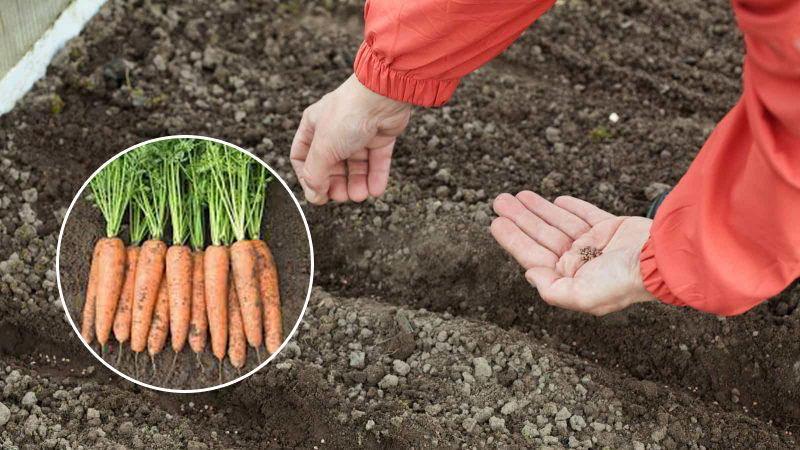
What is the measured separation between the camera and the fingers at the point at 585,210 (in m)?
2.58

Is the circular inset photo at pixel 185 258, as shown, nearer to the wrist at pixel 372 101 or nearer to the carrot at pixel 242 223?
the carrot at pixel 242 223

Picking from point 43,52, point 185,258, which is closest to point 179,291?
point 185,258

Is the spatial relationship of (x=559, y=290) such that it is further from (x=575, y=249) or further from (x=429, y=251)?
(x=429, y=251)

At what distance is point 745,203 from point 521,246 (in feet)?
2.47

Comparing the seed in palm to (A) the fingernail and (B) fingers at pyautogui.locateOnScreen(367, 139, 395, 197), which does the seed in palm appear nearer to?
(B) fingers at pyautogui.locateOnScreen(367, 139, 395, 197)

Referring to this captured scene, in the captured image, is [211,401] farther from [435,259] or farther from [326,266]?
[435,259]

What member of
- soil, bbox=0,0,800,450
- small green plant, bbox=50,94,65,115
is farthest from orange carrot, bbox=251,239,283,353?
small green plant, bbox=50,94,65,115

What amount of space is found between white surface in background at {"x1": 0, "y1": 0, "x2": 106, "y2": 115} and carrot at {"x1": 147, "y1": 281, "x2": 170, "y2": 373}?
936 mm

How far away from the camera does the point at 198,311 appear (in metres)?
2.67

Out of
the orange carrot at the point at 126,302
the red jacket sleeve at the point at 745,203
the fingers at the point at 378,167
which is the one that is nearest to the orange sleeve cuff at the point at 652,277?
the red jacket sleeve at the point at 745,203

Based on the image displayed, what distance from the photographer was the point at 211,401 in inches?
103

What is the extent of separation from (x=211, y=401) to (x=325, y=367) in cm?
33

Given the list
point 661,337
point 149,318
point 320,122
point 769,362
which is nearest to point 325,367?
point 149,318

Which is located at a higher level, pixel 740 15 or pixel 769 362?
pixel 740 15
